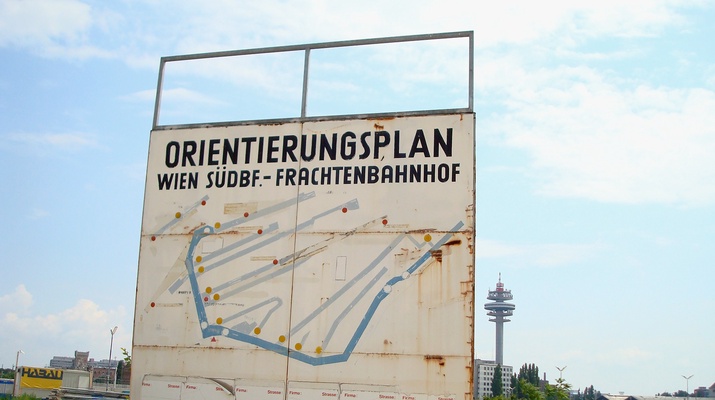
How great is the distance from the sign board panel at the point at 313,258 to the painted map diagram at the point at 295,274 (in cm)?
1

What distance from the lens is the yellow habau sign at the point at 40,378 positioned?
2672 inches

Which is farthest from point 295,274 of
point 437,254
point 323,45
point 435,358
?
A: point 323,45

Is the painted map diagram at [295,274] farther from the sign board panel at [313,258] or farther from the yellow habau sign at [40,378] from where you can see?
the yellow habau sign at [40,378]

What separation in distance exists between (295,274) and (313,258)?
0.26 m

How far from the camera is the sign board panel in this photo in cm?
770

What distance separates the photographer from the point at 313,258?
8117 millimetres

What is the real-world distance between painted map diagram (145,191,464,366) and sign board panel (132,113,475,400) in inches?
0.6

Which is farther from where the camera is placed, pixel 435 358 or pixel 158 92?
pixel 158 92

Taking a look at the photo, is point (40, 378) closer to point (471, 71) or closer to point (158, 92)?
point (158, 92)

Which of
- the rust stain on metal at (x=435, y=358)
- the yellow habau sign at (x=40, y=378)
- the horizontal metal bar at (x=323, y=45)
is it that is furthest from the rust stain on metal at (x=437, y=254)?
the yellow habau sign at (x=40, y=378)

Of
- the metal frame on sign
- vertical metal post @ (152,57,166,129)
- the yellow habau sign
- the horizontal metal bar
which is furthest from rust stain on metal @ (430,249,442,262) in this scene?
the yellow habau sign

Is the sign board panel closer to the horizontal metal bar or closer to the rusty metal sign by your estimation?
the rusty metal sign

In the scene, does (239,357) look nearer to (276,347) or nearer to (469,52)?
(276,347)

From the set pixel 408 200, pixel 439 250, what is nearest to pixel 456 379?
pixel 439 250
